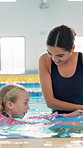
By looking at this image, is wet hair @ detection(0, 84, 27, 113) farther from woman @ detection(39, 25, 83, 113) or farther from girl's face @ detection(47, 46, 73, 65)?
girl's face @ detection(47, 46, 73, 65)

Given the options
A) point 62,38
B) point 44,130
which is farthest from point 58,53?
point 44,130

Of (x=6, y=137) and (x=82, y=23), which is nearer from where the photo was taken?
(x=6, y=137)

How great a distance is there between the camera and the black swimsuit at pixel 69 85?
258 cm

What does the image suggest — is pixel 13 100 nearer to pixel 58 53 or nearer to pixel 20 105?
pixel 20 105

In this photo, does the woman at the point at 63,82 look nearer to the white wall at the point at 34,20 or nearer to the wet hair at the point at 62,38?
the wet hair at the point at 62,38

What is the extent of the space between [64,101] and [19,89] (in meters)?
0.41

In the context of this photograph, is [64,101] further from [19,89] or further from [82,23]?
[82,23]

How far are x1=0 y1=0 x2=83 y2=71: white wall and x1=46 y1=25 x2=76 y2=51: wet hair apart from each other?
11.4 meters

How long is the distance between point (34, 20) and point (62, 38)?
1176 centimetres

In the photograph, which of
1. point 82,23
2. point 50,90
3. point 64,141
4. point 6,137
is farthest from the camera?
point 82,23

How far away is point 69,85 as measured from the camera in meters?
2.59

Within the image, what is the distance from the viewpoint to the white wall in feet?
44.8

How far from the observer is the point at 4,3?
540 inches

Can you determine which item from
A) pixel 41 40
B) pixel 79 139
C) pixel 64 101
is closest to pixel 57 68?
pixel 64 101
